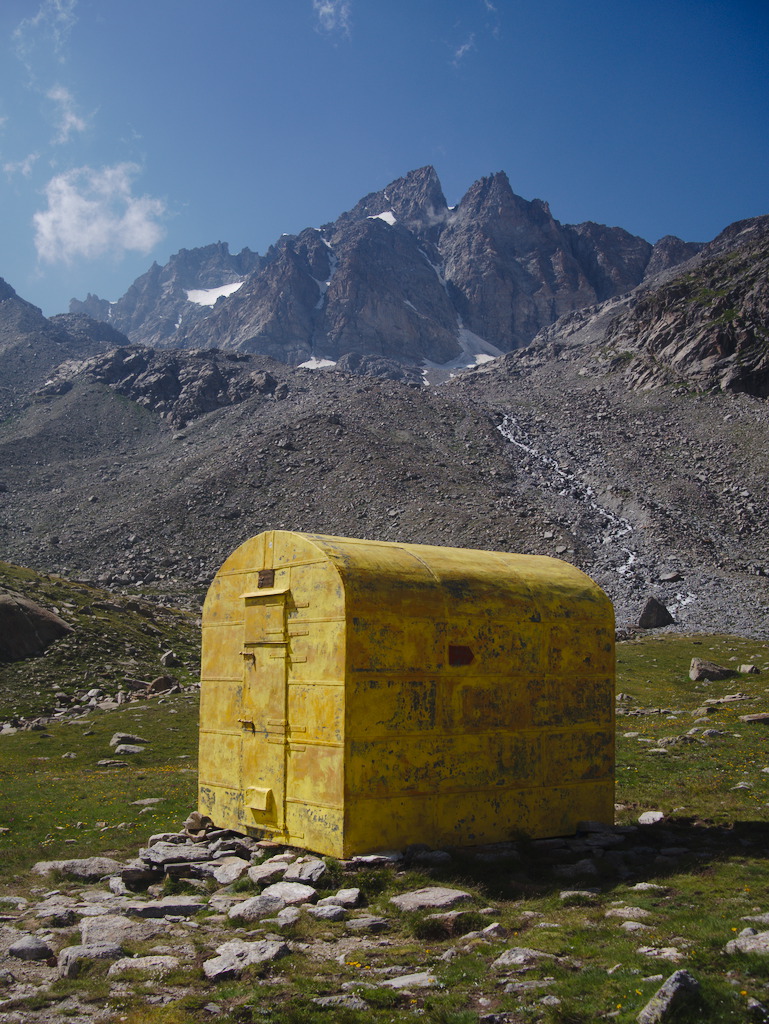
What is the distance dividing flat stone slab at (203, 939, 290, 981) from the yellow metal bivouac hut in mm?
3521

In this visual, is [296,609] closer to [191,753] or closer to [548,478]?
[191,753]

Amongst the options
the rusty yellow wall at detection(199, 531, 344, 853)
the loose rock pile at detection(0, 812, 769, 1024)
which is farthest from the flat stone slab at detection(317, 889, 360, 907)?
the rusty yellow wall at detection(199, 531, 344, 853)

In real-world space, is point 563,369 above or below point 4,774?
above

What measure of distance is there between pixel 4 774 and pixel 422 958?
20.0 metres

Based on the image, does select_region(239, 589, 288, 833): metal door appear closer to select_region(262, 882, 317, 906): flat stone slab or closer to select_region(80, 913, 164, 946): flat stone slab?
select_region(262, 882, 317, 906): flat stone slab

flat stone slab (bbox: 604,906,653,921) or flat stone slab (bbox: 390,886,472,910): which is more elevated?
flat stone slab (bbox: 604,906,653,921)

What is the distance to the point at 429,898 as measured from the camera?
39.6 ft

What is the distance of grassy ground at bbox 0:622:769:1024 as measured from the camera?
848 centimetres

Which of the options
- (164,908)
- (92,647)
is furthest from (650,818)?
(92,647)

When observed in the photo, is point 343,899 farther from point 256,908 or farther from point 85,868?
point 85,868

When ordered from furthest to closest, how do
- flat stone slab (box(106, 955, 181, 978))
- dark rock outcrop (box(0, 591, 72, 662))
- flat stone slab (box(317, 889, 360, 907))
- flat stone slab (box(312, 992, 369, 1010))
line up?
dark rock outcrop (box(0, 591, 72, 662)) < flat stone slab (box(317, 889, 360, 907)) < flat stone slab (box(106, 955, 181, 978)) < flat stone slab (box(312, 992, 369, 1010))

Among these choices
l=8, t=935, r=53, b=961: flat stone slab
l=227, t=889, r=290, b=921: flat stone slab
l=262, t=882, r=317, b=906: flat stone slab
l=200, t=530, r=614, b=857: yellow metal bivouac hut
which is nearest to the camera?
l=8, t=935, r=53, b=961: flat stone slab

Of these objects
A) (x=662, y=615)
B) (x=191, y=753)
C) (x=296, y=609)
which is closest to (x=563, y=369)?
(x=662, y=615)

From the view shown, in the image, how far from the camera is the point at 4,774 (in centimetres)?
2578
